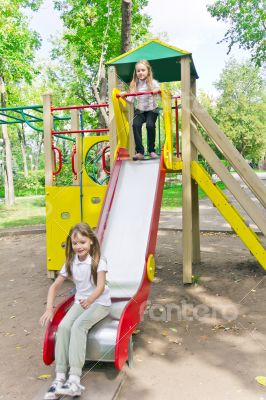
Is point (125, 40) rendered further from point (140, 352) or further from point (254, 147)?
point (254, 147)

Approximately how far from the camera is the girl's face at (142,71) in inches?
214

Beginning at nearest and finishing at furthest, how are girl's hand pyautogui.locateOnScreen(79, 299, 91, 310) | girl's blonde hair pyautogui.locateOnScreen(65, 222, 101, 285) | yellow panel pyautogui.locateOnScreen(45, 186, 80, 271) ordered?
girl's hand pyautogui.locateOnScreen(79, 299, 91, 310)
girl's blonde hair pyautogui.locateOnScreen(65, 222, 101, 285)
yellow panel pyautogui.locateOnScreen(45, 186, 80, 271)

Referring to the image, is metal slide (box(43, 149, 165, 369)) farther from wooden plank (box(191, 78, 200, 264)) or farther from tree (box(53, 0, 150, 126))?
tree (box(53, 0, 150, 126))

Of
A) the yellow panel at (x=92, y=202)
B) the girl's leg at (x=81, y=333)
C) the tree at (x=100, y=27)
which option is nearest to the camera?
the girl's leg at (x=81, y=333)

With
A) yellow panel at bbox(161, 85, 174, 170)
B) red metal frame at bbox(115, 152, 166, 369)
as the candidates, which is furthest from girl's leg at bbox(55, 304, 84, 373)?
yellow panel at bbox(161, 85, 174, 170)

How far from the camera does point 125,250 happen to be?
176 inches

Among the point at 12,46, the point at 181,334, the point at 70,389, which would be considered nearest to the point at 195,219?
the point at 181,334

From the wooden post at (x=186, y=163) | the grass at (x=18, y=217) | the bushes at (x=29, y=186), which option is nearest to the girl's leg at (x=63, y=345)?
the wooden post at (x=186, y=163)

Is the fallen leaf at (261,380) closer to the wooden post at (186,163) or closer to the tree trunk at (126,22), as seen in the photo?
the wooden post at (186,163)

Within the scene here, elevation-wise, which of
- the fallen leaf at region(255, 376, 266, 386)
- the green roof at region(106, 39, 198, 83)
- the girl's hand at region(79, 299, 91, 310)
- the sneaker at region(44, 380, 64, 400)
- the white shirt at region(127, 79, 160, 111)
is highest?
the green roof at region(106, 39, 198, 83)

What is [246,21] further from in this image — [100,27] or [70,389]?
[70,389]

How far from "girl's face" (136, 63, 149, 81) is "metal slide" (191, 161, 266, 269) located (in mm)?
1371

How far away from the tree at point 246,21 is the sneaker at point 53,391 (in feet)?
56.5

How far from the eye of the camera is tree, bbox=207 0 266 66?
58.4 ft
